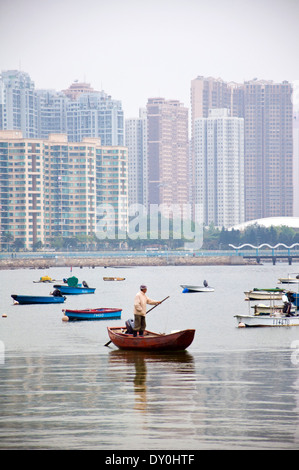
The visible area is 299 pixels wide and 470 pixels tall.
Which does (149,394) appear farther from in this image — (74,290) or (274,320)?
(74,290)

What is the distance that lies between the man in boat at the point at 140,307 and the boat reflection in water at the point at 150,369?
121 cm

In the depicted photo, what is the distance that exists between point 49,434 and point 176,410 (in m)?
4.11

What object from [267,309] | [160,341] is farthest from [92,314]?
[160,341]

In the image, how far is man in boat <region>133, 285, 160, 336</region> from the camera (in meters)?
33.7

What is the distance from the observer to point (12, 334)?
50.6m

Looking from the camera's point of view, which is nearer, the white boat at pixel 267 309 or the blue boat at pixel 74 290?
the white boat at pixel 267 309

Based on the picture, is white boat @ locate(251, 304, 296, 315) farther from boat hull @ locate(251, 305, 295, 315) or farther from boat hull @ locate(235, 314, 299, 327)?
boat hull @ locate(235, 314, 299, 327)

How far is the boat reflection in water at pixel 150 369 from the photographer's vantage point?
2523 centimetres

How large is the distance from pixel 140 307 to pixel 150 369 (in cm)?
342

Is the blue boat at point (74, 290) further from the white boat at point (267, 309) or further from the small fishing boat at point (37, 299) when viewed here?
the white boat at point (267, 309)

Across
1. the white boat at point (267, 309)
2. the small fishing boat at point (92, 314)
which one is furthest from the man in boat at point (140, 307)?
the small fishing boat at point (92, 314)

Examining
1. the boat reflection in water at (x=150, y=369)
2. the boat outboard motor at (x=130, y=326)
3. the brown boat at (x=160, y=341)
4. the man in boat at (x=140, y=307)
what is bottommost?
the boat reflection in water at (x=150, y=369)

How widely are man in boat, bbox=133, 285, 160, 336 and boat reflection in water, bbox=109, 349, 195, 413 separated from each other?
1.21 m
